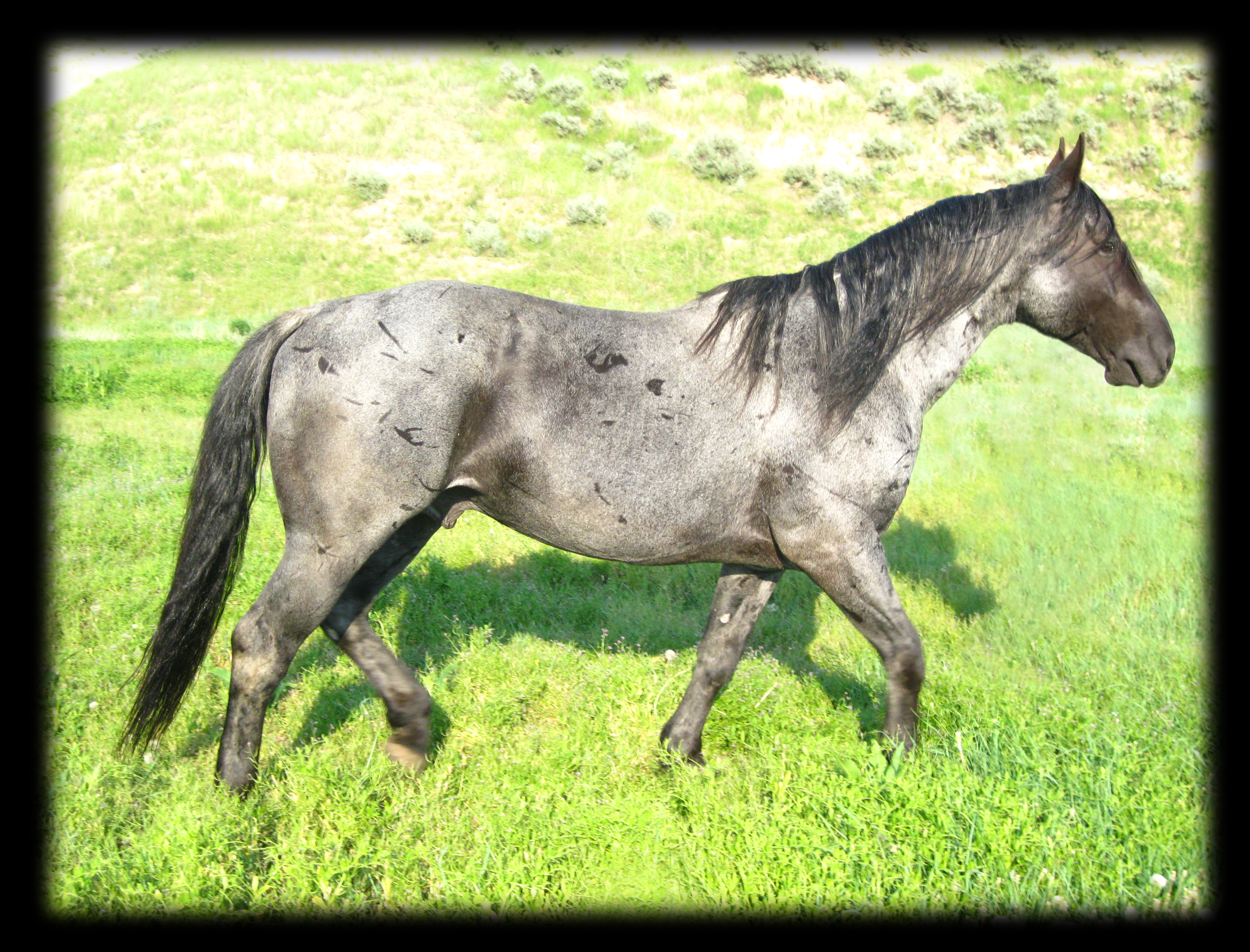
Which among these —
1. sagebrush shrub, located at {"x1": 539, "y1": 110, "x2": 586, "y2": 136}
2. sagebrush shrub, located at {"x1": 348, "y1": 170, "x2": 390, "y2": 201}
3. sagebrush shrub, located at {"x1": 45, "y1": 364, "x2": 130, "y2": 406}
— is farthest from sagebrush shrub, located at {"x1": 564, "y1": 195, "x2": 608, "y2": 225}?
sagebrush shrub, located at {"x1": 45, "y1": 364, "x2": 130, "y2": 406}

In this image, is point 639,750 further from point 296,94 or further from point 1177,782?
point 296,94

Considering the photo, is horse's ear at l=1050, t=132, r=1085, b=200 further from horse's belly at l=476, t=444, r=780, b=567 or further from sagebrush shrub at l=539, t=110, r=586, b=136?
sagebrush shrub at l=539, t=110, r=586, b=136

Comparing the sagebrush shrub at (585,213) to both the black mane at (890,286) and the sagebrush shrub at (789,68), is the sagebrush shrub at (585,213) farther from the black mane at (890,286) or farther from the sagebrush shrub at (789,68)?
the black mane at (890,286)

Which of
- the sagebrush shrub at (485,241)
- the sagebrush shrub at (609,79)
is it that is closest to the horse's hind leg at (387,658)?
the sagebrush shrub at (485,241)

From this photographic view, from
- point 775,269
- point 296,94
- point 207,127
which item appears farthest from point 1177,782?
point 296,94

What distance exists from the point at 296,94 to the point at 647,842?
119 ft

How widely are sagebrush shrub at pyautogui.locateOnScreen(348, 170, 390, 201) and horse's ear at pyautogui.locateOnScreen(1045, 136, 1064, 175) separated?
82.7ft

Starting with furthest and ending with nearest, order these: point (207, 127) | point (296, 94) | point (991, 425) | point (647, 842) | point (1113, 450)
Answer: point (296, 94)
point (207, 127)
point (991, 425)
point (1113, 450)
point (647, 842)

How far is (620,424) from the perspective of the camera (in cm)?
325

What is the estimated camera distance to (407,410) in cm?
310

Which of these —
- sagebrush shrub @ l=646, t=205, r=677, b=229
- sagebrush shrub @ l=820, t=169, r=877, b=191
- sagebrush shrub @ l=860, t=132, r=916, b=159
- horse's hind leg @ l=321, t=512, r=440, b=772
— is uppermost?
horse's hind leg @ l=321, t=512, r=440, b=772

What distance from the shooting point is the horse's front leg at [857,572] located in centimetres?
338

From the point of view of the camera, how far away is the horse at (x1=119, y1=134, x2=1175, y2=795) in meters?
3.16

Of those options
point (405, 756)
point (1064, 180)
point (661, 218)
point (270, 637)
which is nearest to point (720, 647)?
point (405, 756)
